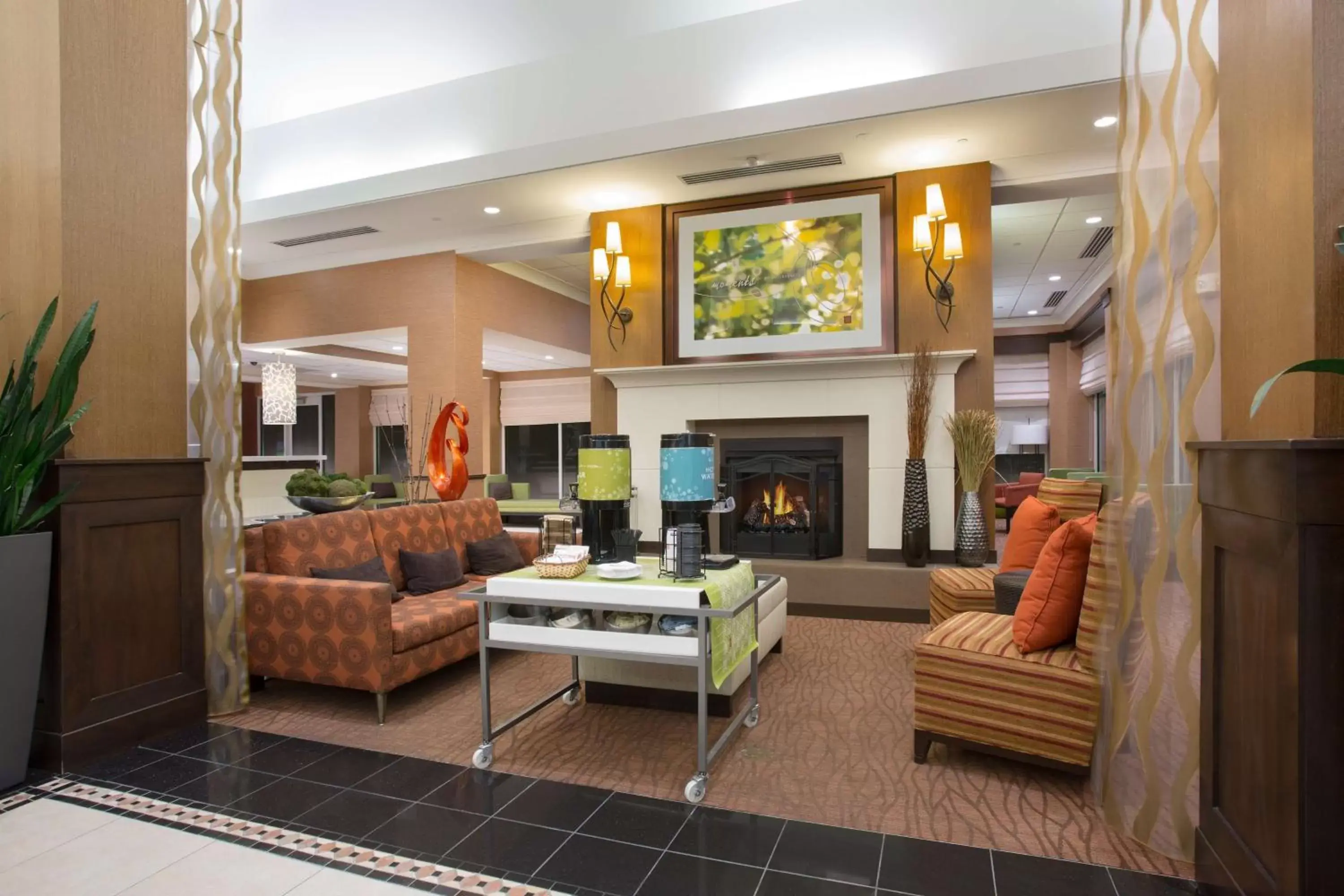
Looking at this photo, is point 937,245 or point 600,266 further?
point 600,266

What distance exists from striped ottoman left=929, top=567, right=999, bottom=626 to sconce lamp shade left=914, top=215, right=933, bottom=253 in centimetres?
236

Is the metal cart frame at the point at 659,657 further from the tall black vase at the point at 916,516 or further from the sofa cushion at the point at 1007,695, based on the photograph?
the tall black vase at the point at 916,516

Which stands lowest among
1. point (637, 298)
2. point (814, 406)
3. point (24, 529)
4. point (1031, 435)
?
point (24, 529)

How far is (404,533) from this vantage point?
4137mm

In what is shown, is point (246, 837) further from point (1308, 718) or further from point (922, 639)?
point (1308, 718)

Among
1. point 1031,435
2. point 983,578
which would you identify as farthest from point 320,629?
point 1031,435

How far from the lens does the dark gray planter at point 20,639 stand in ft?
7.92

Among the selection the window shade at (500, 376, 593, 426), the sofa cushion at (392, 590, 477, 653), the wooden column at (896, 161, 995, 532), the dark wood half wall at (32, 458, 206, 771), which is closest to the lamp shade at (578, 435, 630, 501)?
the sofa cushion at (392, 590, 477, 653)

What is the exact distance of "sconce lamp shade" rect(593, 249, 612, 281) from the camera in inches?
234

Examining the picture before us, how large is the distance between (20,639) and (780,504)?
15.1 ft

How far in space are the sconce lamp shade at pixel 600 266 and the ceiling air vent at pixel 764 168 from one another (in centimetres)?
96

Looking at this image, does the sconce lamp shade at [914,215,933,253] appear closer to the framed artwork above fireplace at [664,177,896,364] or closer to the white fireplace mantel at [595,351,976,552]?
the framed artwork above fireplace at [664,177,896,364]

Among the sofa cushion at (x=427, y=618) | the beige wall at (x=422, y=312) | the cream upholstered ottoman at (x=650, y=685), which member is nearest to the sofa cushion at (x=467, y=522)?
the sofa cushion at (x=427, y=618)

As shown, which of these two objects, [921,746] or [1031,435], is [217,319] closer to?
[921,746]
